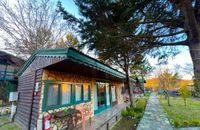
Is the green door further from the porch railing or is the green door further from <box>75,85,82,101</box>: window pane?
the porch railing

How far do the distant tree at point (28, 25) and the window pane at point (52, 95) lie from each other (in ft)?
21.3

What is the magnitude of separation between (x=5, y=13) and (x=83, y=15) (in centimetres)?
934

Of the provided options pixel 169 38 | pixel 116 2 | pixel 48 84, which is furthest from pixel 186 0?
pixel 48 84

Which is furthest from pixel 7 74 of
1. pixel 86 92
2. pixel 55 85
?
pixel 55 85

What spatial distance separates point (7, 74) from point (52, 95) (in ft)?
42.7

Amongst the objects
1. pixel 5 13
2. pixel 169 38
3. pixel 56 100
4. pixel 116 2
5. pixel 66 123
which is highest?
pixel 5 13

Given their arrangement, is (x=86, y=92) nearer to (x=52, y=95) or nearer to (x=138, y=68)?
(x=52, y=95)

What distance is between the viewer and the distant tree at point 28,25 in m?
10.4

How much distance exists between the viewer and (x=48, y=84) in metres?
4.91

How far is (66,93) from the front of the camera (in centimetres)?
582

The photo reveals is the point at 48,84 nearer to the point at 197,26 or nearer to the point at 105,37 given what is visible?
the point at 105,37

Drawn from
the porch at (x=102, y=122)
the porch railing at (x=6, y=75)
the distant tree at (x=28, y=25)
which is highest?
the distant tree at (x=28, y=25)

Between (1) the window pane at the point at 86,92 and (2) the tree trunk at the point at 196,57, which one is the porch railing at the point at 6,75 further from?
(2) the tree trunk at the point at 196,57

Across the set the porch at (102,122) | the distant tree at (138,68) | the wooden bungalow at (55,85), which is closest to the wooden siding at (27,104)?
the wooden bungalow at (55,85)
